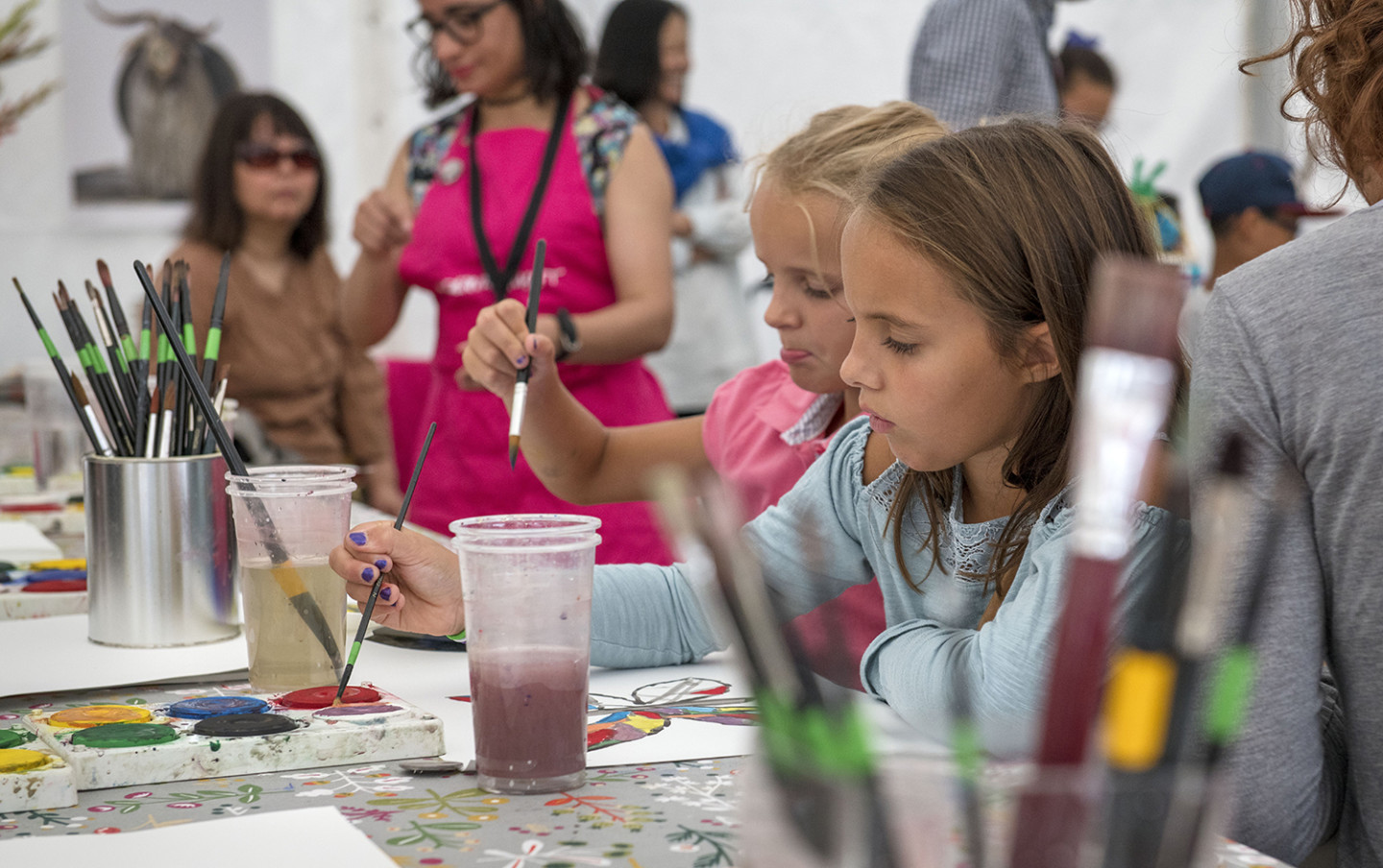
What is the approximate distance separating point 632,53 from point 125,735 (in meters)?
2.31

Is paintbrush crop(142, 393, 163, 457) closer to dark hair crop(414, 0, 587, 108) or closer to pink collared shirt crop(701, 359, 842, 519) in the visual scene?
pink collared shirt crop(701, 359, 842, 519)

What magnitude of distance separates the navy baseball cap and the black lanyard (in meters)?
1.36

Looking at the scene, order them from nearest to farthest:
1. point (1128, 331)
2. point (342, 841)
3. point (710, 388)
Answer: point (1128, 331) < point (342, 841) < point (710, 388)

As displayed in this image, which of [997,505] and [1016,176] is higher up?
[1016,176]

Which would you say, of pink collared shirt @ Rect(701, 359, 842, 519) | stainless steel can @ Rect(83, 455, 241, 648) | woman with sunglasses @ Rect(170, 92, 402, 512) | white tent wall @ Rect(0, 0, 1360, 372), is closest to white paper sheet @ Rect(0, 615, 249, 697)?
stainless steel can @ Rect(83, 455, 241, 648)

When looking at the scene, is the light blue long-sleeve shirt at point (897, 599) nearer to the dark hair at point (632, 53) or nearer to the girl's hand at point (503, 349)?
the girl's hand at point (503, 349)

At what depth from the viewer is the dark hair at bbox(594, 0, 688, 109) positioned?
110 inches

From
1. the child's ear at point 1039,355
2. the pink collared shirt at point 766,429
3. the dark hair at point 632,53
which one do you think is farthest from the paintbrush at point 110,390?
the dark hair at point 632,53

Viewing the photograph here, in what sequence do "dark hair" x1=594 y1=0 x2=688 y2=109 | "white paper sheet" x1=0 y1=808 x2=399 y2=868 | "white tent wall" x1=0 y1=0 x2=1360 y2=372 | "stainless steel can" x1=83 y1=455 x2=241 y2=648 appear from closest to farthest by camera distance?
"white paper sheet" x1=0 y1=808 x2=399 y2=868 → "stainless steel can" x1=83 y1=455 x2=241 y2=648 → "dark hair" x1=594 y1=0 x2=688 y2=109 → "white tent wall" x1=0 y1=0 x2=1360 y2=372

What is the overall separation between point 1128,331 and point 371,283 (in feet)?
5.84

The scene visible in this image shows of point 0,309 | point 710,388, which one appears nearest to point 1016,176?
point 710,388

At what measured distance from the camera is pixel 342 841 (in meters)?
0.58

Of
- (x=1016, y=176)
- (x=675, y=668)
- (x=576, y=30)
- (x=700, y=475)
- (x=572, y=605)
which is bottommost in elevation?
(x=675, y=668)

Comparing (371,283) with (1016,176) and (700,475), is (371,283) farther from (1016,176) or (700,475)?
(700,475)
